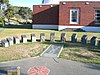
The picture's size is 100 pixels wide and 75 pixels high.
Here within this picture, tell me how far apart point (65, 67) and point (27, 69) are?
5.48 feet

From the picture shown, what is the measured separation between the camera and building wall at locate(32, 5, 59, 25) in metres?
33.3

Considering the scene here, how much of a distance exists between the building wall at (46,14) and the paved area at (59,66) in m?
22.3

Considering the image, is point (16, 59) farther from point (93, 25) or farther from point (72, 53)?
point (93, 25)

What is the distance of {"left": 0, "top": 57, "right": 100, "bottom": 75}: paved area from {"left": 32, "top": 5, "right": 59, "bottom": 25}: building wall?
22.3 meters

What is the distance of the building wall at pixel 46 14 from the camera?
33312 mm

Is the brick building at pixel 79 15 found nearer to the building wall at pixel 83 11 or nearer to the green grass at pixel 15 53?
the building wall at pixel 83 11

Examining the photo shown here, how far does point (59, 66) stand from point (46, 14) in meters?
24.4

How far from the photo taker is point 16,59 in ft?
36.8

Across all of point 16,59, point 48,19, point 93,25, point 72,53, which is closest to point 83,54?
point 72,53

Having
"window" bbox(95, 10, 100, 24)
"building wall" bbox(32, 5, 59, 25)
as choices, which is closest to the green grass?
"window" bbox(95, 10, 100, 24)

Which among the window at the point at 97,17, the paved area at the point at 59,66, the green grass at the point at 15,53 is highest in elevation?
the window at the point at 97,17

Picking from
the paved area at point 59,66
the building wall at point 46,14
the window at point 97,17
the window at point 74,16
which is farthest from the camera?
the building wall at point 46,14

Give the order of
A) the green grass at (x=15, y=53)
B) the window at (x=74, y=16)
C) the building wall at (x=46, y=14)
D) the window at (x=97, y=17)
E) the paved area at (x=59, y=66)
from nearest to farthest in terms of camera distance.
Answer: the paved area at (x=59, y=66)
the green grass at (x=15, y=53)
the window at (x=97, y=17)
the window at (x=74, y=16)
the building wall at (x=46, y=14)

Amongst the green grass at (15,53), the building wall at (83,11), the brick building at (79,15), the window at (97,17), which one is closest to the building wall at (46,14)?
the brick building at (79,15)
